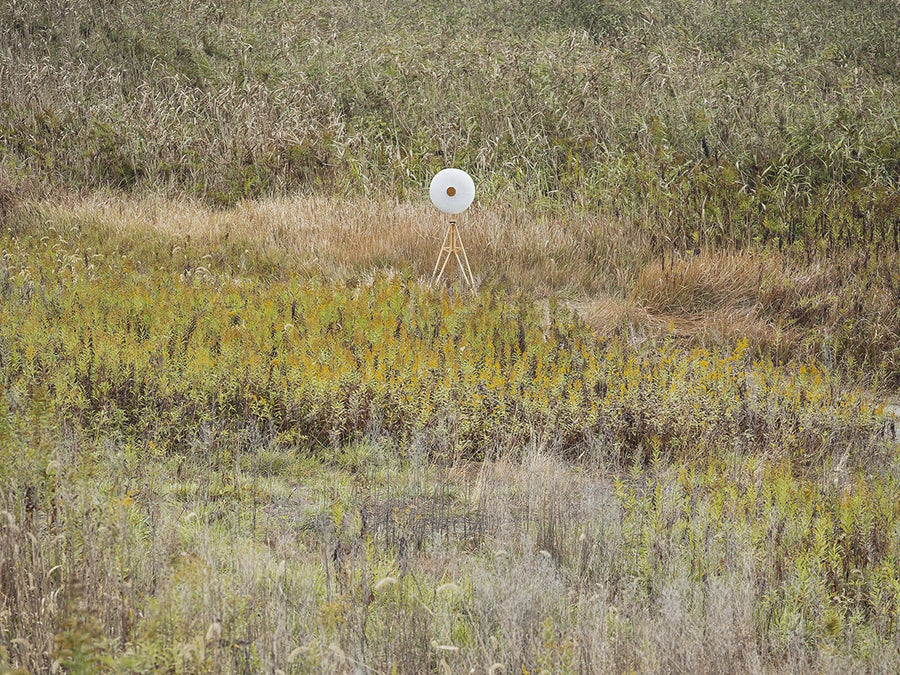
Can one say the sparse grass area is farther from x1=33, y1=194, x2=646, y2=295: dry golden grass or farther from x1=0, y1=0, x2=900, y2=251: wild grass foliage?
x1=0, y1=0, x2=900, y2=251: wild grass foliage

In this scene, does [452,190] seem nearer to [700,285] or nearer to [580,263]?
[580,263]

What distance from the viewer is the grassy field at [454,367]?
8.39 ft

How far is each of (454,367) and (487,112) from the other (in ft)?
25.1

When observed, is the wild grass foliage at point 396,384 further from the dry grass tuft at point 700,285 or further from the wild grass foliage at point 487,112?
the wild grass foliage at point 487,112

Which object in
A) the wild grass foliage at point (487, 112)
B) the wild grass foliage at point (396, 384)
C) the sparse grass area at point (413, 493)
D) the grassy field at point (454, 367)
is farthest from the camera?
the wild grass foliage at point (487, 112)

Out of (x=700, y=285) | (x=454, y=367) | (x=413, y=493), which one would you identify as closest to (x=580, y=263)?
(x=700, y=285)

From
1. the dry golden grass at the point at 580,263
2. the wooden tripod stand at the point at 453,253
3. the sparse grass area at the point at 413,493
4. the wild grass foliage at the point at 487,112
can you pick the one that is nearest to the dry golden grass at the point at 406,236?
the dry golden grass at the point at 580,263

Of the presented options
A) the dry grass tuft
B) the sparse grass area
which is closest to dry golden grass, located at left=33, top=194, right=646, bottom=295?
the dry grass tuft

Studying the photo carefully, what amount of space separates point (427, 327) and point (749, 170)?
514cm

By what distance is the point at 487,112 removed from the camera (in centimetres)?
1192

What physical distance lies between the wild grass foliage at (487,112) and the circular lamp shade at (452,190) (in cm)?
208

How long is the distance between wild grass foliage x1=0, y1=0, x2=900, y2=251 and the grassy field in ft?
0.26

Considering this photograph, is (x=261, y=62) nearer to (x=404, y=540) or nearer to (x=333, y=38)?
(x=333, y=38)

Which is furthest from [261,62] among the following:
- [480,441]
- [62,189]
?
[480,441]
